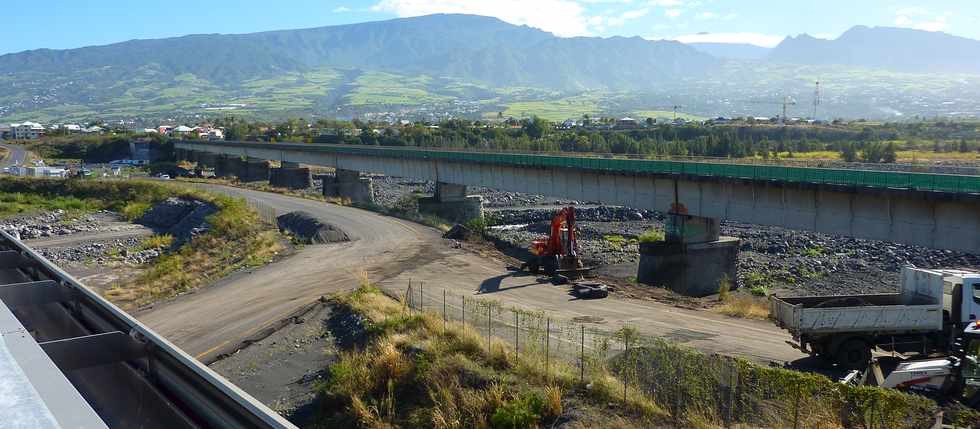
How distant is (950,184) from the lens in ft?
92.7

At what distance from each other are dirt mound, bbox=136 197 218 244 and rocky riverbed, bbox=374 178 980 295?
2481 cm

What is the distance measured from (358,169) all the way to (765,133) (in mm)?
77236

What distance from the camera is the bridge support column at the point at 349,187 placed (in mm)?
83188

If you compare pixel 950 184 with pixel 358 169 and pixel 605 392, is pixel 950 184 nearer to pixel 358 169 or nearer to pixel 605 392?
pixel 605 392

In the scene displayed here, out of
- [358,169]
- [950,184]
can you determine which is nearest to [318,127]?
[358,169]

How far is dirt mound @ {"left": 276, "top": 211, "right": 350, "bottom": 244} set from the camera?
46625 millimetres

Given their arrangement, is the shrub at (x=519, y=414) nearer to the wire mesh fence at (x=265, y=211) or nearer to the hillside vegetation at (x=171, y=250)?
the hillside vegetation at (x=171, y=250)

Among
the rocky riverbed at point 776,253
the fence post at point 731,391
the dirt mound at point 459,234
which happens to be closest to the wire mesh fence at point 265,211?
the dirt mound at point 459,234

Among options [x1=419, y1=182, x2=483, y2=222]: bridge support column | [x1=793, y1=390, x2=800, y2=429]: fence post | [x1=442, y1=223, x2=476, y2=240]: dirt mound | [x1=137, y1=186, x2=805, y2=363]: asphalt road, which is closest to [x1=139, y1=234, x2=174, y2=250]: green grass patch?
[x1=137, y1=186, x2=805, y2=363]: asphalt road

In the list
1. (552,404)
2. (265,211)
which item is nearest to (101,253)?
(265,211)

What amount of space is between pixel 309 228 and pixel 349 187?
33.6 metres

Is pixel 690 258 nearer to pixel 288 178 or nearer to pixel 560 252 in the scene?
pixel 560 252

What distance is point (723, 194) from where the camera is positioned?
128 feet

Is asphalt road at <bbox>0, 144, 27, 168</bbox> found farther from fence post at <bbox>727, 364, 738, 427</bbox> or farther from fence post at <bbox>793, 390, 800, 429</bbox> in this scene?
fence post at <bbox>793, 390, 800, 429</bbox>
